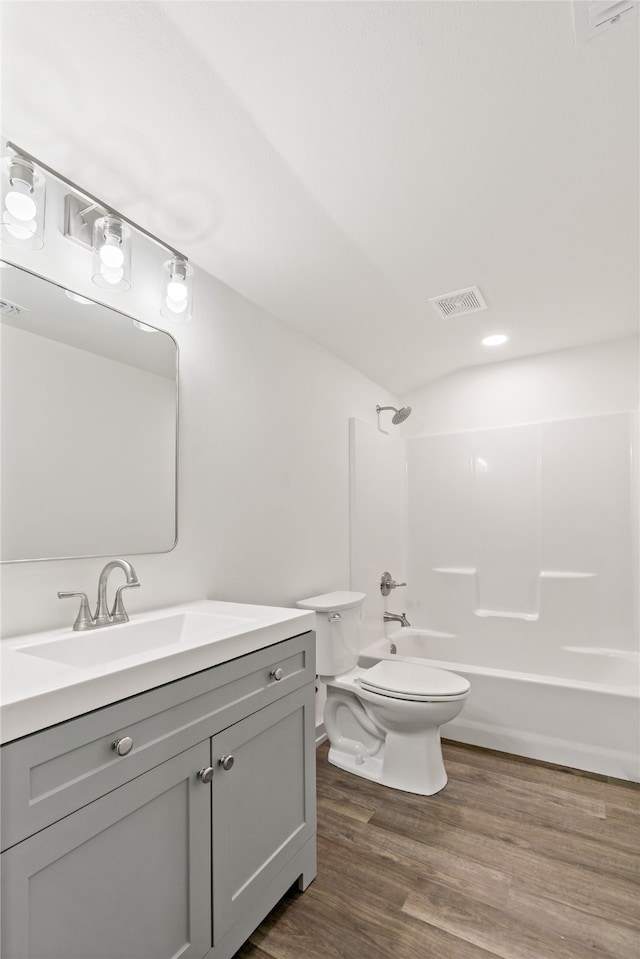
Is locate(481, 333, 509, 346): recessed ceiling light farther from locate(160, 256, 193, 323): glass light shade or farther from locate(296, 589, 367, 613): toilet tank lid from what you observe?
locate(160, 256, 193, 323): glass light shade

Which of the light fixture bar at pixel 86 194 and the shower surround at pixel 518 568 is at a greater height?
the light fixture bar at pixel 86 194

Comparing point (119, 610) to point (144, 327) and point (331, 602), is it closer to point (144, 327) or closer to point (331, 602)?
point (144, 327)

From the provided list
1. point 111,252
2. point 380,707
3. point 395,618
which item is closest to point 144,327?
point 111,252

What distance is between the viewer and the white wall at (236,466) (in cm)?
145

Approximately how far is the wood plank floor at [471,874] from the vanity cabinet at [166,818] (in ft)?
0.57

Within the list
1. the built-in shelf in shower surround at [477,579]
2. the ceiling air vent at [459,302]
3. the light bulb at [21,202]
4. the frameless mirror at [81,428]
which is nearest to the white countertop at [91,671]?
the frameless mirror at [81,428]

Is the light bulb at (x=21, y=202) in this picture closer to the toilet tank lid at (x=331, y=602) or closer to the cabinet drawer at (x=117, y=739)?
the cabinet drawer at (x=117, y=739)

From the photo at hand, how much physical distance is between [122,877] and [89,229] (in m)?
1.68

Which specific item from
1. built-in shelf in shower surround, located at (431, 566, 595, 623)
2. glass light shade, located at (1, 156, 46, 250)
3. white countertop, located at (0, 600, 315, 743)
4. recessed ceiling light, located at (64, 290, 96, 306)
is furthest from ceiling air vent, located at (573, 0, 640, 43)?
built-in shelf in shower surround, located at (431, 566, 595, 623)

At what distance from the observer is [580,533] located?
307 centimetres

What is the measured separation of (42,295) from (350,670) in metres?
2.12

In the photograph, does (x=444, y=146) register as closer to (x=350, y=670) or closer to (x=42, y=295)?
(x=42, y=295)

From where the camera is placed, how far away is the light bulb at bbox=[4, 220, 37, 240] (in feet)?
4.13

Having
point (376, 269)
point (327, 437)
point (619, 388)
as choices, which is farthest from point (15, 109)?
point (619, 388)
